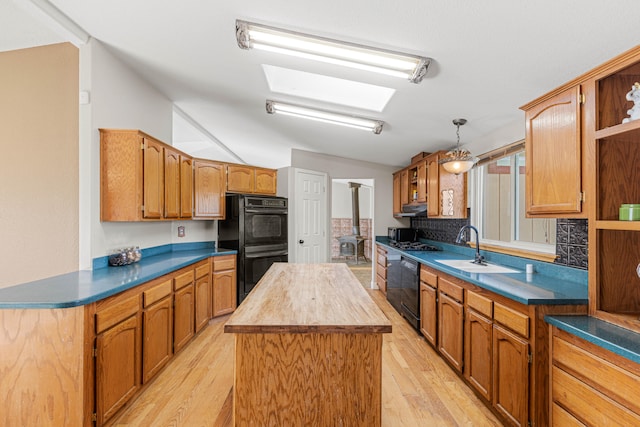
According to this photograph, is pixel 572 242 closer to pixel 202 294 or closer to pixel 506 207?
pixel 506 207

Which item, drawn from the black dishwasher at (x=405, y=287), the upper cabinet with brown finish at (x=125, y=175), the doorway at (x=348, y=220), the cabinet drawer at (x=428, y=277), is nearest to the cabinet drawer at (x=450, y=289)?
the cabinet drawer at (x=428, y=277)

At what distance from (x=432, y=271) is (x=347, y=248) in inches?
221

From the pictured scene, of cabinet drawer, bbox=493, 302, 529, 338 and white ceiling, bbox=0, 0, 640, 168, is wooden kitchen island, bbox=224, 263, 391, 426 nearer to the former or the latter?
cabinet drawer, bbox=493, 302, 529, 338

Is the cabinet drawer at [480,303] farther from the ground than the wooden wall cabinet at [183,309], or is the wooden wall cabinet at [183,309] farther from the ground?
the cabinet drawer at [480,303]

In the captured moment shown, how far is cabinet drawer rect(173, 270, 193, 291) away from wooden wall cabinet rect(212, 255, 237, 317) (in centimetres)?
55

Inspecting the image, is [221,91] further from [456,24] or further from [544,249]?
[544,249]

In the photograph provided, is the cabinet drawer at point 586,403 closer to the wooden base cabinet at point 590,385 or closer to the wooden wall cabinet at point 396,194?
the wooden base cabinet at point 590,385

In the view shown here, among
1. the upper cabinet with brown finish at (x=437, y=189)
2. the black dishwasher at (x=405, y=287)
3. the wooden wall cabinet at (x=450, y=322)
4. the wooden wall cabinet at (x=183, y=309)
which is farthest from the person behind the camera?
the upper cabinet with brown finish at (x=437, y=189)

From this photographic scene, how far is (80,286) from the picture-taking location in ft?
6.02

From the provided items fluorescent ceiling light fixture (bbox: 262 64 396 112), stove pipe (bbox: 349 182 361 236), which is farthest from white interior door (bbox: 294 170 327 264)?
stove pipe (bbox: 349 182 361 236)

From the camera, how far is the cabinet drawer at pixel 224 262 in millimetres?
3533

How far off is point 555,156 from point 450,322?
4.86ft

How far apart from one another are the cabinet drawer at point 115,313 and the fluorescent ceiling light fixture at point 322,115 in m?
2.25

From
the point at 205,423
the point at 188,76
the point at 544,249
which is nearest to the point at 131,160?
the point at 188,76
